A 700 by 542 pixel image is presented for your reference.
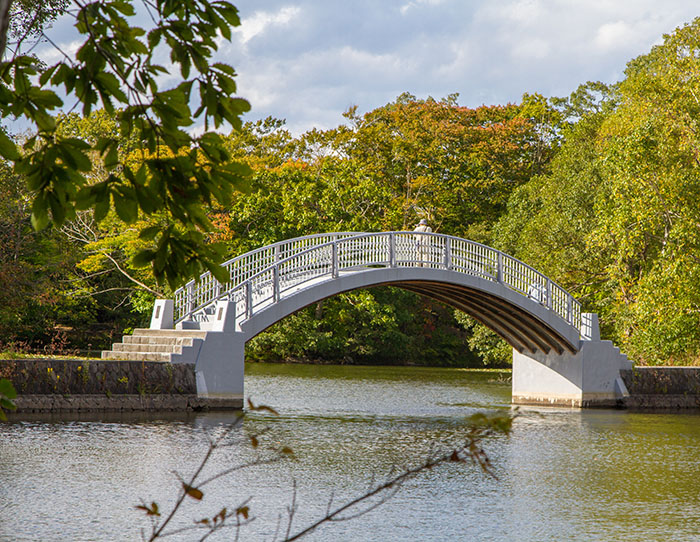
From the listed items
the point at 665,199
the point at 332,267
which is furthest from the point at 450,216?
the point at 332,267

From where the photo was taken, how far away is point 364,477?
34.3 feet

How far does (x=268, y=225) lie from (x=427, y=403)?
16227 millimetres

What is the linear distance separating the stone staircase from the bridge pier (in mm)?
8702

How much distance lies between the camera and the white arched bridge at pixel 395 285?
17359 millimetres

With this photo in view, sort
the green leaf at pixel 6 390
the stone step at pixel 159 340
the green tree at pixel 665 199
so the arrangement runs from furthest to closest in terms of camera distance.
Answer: the green tree at pixel 665 199 < the stone step at pixel 159 340 < the green leaf at pixel 6 390

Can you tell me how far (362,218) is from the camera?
36.1 m

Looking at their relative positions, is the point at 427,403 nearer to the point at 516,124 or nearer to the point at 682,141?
the point at 682,141

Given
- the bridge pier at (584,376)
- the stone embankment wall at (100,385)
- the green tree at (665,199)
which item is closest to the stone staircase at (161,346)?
the stone embankment wall at (100,385)

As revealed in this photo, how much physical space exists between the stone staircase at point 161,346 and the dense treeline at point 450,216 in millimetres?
2559

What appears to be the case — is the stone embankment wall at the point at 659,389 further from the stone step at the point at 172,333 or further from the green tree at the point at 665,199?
the stone step at the point at 172,333

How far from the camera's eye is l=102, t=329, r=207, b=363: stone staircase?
1685 centimetres

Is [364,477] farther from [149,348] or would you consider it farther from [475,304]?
[475,304]

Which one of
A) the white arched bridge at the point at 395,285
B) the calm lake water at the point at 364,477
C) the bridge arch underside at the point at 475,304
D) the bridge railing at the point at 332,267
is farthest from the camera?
the bridge railing at the point at 332,267

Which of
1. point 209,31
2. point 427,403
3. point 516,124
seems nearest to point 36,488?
point 209,31
